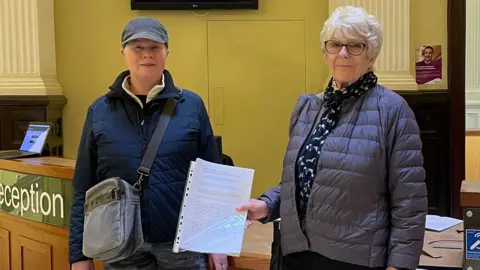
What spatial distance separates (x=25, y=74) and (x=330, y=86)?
12.6 feet

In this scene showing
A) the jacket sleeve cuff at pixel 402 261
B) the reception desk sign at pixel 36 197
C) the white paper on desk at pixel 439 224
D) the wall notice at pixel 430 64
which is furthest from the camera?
the wall notice at pixel 430 64

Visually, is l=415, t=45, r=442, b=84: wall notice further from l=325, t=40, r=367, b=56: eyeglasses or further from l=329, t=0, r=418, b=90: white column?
l=325, t=40, r=367, b=56: eyeglasses

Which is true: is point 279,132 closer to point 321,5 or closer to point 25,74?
→ point 321,5

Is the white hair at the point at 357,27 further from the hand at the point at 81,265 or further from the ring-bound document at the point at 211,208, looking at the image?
the hand at the point at 81,265

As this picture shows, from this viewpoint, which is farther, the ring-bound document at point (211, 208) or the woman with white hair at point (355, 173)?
the ring-bound document at point (211, 208)

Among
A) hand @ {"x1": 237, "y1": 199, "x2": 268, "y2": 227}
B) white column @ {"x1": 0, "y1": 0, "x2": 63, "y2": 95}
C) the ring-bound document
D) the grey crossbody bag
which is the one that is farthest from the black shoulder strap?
white column @ {"x1": 0, "y1": 0, "x2": 63, "y2": 95}

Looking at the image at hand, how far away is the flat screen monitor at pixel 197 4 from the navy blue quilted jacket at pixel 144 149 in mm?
3060

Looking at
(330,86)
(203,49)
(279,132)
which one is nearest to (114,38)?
(203,49)

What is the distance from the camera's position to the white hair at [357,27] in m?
1.64

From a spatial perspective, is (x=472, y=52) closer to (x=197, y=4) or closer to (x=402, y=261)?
(x=197, y=4)

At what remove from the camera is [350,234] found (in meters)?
1.62

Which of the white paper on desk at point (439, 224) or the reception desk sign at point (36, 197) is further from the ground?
the reception desk sign at point (36, 197)

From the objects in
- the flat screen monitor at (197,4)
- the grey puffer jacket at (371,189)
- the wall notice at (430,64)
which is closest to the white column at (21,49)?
the flat screen monitor at (197,4)

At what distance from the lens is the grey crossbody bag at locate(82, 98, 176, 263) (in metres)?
1.91
